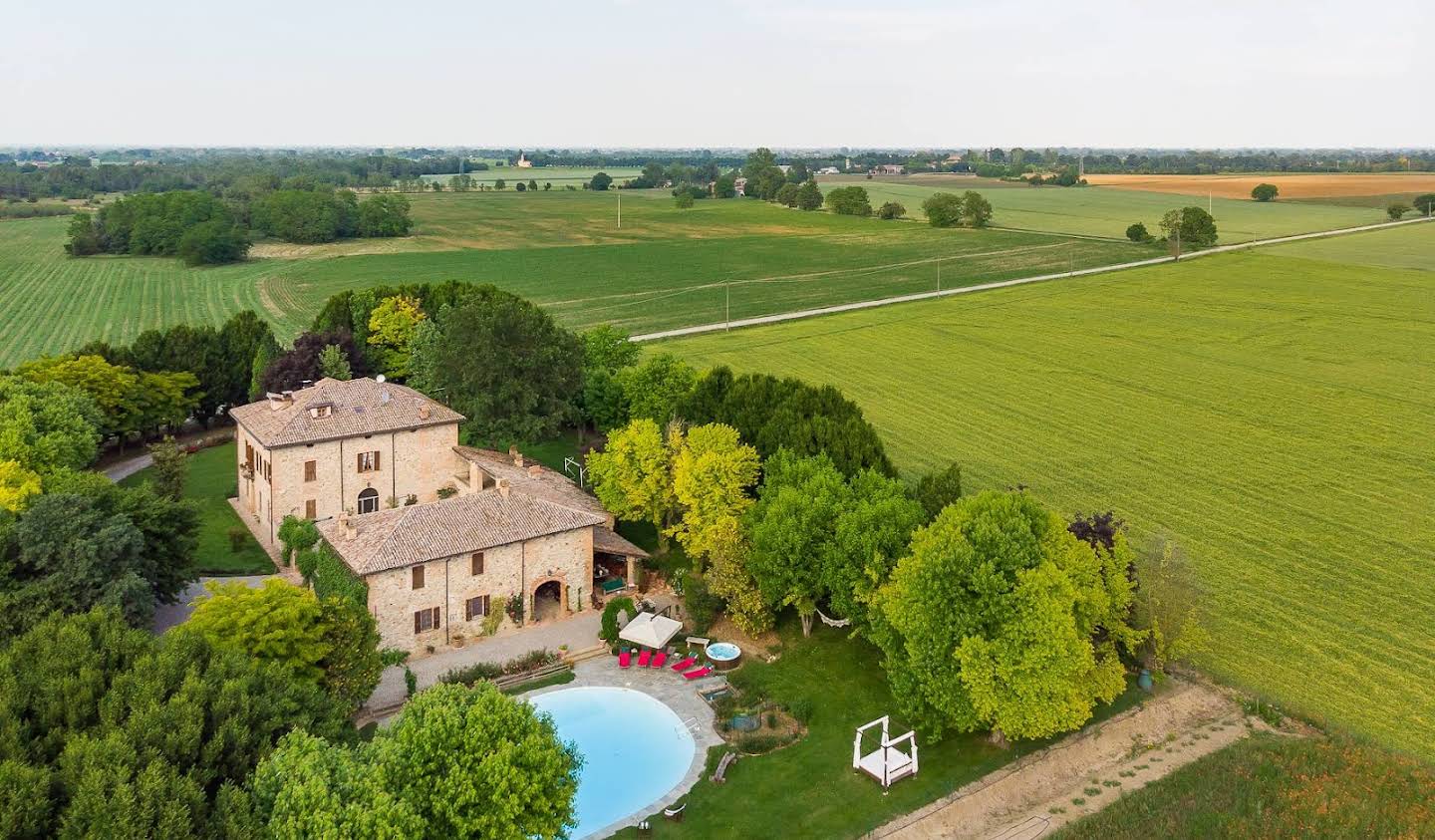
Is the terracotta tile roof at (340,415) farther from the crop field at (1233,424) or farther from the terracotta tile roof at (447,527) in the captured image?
the crop field at (1233,424)

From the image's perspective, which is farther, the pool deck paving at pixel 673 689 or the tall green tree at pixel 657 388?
the tall green tree at pixel 657 388

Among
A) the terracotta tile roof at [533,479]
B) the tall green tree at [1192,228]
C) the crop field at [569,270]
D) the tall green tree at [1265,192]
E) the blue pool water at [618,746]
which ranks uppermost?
the tall green tree at [1265,192]

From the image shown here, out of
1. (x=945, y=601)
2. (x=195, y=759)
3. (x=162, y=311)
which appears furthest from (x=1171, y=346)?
(x=162, y=311)

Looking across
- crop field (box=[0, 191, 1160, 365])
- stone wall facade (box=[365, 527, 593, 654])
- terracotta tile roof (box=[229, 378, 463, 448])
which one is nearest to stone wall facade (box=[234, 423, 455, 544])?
terracotta tile roof (box=[229, 378, 463, 448])

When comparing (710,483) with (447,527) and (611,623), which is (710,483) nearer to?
(611,623)

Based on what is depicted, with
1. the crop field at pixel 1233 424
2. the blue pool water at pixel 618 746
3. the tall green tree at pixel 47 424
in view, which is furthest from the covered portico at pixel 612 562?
the tall green tree at pixel 47 424

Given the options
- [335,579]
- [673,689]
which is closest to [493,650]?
[335,579]
